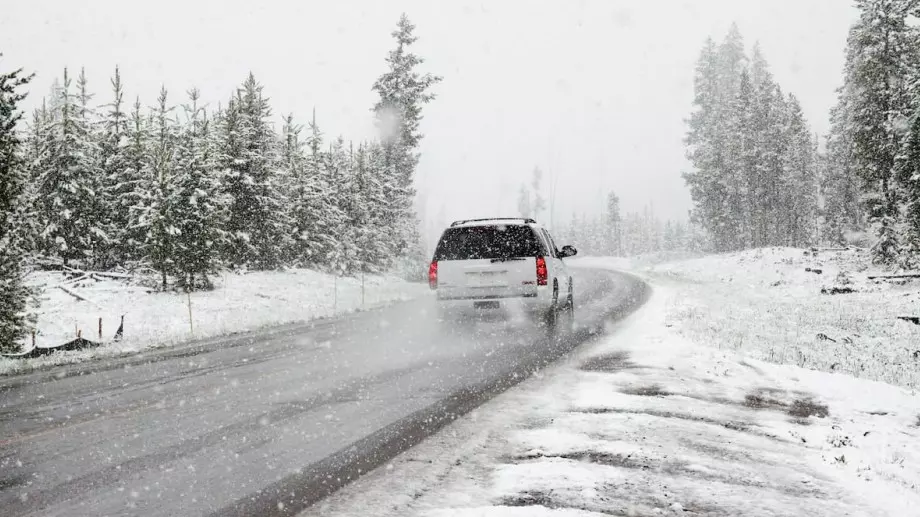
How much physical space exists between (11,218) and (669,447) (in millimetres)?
11792

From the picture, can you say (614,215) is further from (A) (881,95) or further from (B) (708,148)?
(A) (881,95)

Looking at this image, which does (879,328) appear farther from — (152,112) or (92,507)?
(152,112)

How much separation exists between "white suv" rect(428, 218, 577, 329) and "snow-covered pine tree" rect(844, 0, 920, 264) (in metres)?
23.2

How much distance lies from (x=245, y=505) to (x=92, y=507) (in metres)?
0.87

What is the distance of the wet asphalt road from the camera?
3764mm

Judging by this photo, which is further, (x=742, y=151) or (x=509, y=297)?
(x=742, y=151)

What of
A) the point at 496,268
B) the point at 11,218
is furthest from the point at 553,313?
the point at 11,218

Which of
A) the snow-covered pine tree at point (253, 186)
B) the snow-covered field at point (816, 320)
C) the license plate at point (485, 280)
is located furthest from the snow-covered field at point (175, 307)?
the snow-covered field at point (816, 320)

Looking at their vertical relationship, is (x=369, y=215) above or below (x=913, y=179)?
above

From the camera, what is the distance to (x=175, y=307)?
20.3 metres

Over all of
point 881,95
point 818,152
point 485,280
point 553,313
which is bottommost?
point 553,313

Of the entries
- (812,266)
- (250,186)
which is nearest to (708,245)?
(812,266)

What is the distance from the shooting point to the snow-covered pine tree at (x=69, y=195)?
25.4 metres

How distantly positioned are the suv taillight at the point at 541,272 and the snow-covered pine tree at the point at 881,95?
918 inches
